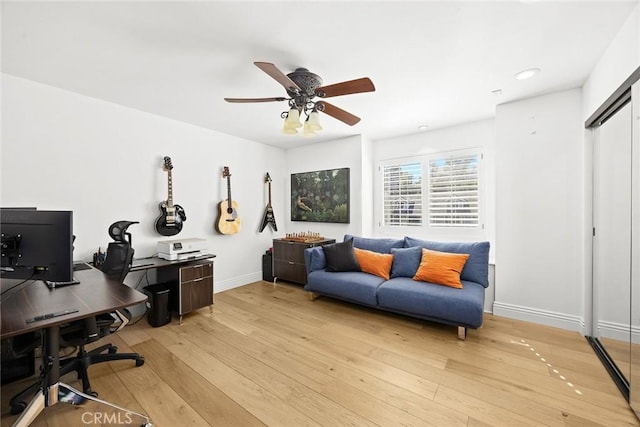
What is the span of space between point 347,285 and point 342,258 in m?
0.44

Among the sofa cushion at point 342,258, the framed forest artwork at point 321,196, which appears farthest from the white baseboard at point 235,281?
the sofa cushion at point 342,258

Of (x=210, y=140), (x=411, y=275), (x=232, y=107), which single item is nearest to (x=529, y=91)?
(x=411, y=275)

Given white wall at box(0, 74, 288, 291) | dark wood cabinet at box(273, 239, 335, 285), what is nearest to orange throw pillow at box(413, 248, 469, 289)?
dark wood cabinet at box(273, 239, 335, 285)

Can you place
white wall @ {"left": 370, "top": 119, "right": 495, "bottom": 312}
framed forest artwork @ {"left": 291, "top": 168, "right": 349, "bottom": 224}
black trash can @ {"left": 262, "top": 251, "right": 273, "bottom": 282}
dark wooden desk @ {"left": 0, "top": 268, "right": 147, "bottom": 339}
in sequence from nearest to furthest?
dark wooden desk @ {"left": 0, "top": 268, "right": 147, "bottom": 339}
white wall @ {"left": 370, "top": 119, "right": 495, "bottom": 312}
framed forest artwork @ {"left": 291, "top": 168, "right": 349, "bottom": 224}
black trash can @ {"left": 262, "top": 251, "right": 273, "bottom": 282}

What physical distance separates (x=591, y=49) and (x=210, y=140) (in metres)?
4.22

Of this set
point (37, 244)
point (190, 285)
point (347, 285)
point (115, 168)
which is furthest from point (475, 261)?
point (115, 168)

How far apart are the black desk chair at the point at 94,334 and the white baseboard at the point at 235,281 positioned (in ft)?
5.73

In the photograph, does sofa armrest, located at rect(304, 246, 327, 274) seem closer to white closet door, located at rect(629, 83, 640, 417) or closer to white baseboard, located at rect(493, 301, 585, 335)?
white baseboard, located at rect(493, 301, 585, 335)

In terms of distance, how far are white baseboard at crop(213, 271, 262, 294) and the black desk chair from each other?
5.73 ft

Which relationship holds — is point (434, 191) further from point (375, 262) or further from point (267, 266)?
point (267, 266)

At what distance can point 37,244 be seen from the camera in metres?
1.41

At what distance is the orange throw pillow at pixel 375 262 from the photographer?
3381mm

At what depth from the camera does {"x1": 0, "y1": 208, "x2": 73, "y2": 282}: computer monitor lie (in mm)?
1385

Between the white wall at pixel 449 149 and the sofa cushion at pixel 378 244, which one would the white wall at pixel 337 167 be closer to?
the white wall at pixel 449 149
